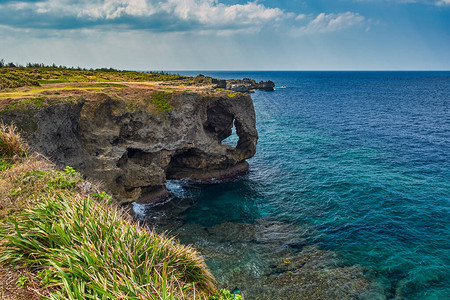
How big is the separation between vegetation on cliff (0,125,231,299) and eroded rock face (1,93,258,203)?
16.7 m

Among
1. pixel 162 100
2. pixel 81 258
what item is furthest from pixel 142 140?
pixel 81 258

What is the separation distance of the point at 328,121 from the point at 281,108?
2474cm

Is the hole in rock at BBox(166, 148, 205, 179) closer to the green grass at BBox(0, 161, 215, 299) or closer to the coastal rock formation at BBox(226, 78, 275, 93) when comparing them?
the green grass at BBox(0, 161, 215, 299)

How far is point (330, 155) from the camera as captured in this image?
45.2m

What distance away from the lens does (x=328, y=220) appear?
27516 mm

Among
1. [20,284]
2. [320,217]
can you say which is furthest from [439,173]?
[20,284]

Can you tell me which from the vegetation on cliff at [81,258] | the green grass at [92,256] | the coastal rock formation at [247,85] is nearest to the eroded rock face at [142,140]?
the vegetation on cliff at [81,258]

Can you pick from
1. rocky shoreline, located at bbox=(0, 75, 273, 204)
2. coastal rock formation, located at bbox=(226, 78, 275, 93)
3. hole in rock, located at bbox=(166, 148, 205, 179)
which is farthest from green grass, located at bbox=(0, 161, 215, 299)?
coastal rock formation, located at bbox=(226, 78, 275, 93)

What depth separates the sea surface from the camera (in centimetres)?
1978

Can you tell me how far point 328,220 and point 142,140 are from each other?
2185 centimetres

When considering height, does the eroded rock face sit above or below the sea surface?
above

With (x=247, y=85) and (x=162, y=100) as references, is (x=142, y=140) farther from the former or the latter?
(x=247, y=85)

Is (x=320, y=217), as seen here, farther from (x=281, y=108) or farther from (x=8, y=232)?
(x=281, y=108)

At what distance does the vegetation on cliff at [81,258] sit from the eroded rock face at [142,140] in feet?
54.8
